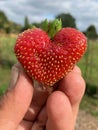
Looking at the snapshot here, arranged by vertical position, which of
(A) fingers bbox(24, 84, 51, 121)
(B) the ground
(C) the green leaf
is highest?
(C) the green leaf

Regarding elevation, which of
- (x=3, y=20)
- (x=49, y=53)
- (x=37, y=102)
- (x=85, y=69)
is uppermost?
(x=49, y=53)

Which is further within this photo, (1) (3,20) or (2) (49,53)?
(1) (3,20)

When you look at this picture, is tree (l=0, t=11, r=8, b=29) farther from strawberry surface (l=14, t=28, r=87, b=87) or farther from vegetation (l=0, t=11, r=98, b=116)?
strawberry surface (l=14, t=28, r=87, b=87)

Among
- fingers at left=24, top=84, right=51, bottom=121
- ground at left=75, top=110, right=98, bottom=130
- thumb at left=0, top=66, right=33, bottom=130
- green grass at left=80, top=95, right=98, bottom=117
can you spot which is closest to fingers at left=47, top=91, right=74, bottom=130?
thumb at left=0, top=66, right=33, bottom=130

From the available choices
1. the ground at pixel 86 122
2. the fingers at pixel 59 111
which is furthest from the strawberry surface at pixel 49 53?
the ground at pixel 86 122

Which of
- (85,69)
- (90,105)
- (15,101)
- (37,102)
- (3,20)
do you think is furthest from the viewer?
(3,20)

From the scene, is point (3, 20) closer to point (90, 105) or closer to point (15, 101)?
point (90, 105)

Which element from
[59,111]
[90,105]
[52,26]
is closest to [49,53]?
[52,26]

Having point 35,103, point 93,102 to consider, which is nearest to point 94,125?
point 93,102
